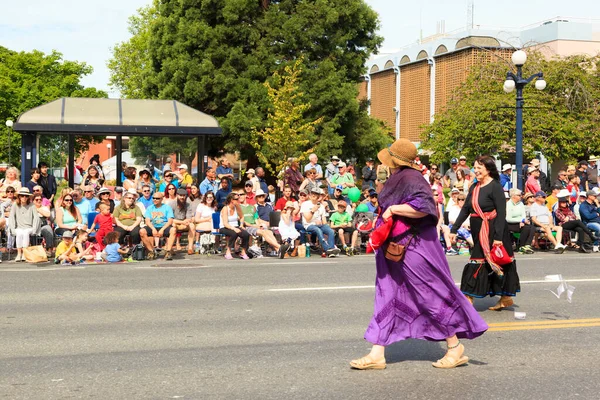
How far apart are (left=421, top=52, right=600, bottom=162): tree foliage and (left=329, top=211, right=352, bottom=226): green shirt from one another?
21.3 meters

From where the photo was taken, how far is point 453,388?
5.84 meters

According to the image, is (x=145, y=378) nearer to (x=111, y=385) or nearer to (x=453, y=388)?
(x=111, y=385)

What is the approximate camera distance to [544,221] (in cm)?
1855

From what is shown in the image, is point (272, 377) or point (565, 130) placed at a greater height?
point (565, 130)

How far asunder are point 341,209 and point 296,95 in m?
17.2

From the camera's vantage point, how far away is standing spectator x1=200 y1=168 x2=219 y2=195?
19.0 m

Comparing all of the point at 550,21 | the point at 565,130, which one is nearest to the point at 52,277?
the point at 565,130

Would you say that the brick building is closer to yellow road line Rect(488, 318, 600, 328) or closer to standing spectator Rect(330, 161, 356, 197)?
standing spectator Rect(330, 161, 356, 197)

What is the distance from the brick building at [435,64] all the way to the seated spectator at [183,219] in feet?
107

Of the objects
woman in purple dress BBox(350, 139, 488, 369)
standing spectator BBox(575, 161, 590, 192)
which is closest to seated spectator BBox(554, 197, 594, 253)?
standing spectator BBox(575, 161, 590, 192)

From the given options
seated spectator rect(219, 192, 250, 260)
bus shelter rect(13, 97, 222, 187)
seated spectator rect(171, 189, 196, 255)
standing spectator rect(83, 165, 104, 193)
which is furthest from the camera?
bus shelter rect(13, 97, 222, 187)

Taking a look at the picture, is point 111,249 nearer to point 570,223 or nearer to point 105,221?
point 105,221

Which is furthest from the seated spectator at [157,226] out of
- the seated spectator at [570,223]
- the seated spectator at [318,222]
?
the seated spectator at [570,223]

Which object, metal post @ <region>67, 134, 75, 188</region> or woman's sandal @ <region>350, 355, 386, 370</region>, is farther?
metal post @ <region>67, 134, 75, 188</region>
